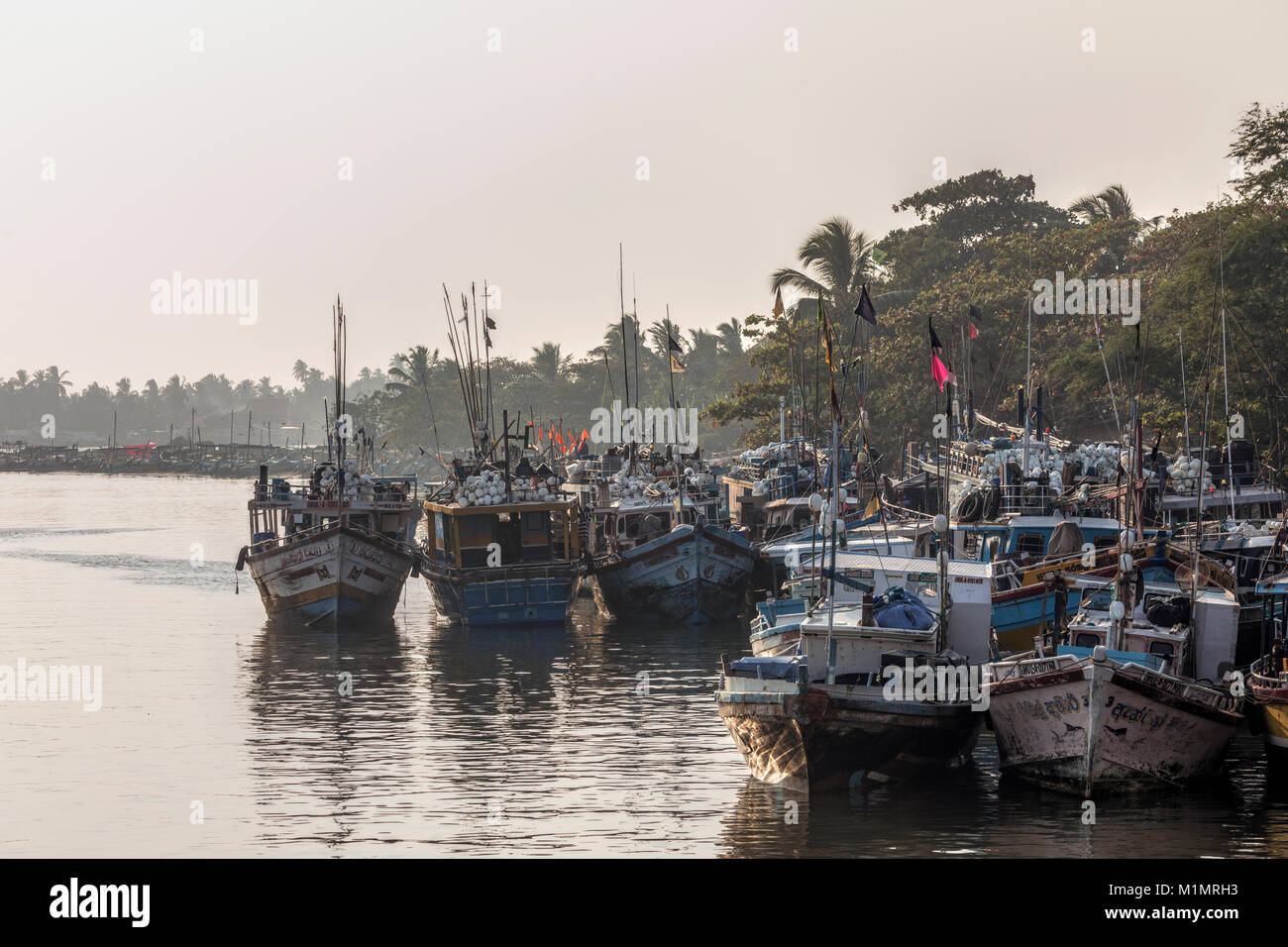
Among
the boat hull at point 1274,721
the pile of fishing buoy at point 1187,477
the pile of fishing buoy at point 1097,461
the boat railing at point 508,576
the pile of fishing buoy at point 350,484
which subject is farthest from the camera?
the pile of fishing buoy at point 350,484

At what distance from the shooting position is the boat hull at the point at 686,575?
4950cm

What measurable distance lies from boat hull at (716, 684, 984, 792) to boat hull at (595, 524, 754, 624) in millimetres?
22351

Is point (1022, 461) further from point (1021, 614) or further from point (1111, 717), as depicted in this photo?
point (1111, 717)

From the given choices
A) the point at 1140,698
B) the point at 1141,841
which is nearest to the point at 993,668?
the point at 1140,698

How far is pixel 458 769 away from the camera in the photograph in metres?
29.4

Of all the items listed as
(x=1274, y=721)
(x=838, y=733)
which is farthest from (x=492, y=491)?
(x=1274, y=721)

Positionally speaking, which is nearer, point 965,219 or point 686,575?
point 686,575

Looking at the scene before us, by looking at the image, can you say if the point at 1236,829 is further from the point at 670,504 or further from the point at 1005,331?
the point at 1005,331

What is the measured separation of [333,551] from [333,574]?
0.74 meters

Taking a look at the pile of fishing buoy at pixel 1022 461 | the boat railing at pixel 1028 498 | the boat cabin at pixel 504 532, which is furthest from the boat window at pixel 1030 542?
the boat cabin at pixel 504 532

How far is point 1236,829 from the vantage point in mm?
24203

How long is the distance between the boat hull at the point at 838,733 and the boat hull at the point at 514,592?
862 inches

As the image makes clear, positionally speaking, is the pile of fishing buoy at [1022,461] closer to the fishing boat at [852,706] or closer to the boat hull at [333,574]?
the fishing boat at [852,706]

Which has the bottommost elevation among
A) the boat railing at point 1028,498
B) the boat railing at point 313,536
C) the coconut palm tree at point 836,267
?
the boat railing at point 313,536
